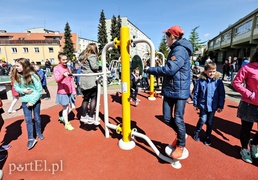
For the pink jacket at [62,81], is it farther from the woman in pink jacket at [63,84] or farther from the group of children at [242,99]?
the group of children at [242,99]

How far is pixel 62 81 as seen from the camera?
3514mm

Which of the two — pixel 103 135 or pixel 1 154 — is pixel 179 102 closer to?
pixel 103 135

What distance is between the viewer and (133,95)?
588 cm

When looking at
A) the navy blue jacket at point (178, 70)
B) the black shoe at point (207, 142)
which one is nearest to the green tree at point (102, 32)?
the black shoe at point (207, 142)

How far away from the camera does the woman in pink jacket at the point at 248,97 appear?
2.28 meters

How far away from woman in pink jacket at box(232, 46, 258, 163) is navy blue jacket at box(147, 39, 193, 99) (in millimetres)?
811

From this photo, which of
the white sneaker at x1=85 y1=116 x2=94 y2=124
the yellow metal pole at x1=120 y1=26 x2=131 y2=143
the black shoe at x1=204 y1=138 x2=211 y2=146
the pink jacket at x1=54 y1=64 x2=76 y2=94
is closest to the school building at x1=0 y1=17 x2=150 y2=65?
the pink jacket at x1=54 y1=64 x2=76 y2=94

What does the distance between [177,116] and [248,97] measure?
102cm

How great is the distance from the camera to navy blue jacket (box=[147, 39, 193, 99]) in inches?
81.7

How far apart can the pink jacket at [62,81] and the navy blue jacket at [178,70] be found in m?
1.97

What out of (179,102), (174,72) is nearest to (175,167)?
(179,102)

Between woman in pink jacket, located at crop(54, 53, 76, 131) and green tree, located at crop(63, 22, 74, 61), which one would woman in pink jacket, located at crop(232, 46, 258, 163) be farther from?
green tree, located at crop(63, 22, 74, 61)

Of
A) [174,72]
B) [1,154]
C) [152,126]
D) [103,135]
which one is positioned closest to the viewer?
[174,72]

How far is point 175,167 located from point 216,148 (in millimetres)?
988
